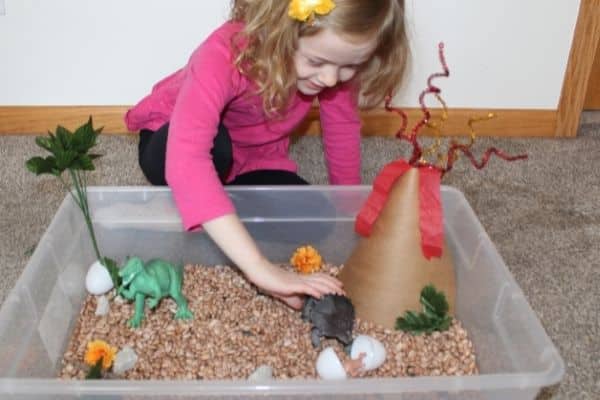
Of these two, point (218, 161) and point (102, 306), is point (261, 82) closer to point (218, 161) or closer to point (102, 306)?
point (218, 161)

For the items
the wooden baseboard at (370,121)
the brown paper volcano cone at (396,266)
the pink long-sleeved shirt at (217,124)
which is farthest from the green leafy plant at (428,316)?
the wooden baseboard at (370,121)

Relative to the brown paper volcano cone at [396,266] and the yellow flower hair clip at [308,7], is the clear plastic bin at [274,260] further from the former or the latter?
the yellow flower hair clip at [308,7]

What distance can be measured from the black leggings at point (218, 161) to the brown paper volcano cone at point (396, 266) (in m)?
0.26

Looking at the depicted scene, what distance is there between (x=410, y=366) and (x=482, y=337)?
0.11 m

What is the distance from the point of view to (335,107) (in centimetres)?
105

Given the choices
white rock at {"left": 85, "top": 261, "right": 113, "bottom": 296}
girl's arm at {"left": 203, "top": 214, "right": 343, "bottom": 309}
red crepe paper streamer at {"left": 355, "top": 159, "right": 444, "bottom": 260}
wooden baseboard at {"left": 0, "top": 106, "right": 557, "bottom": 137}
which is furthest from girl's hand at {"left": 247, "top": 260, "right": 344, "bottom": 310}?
wooden baseboard at {"left": 0, "top": 106, "right": 557, "bottom": 137}

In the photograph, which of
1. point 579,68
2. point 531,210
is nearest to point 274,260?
point 531,210

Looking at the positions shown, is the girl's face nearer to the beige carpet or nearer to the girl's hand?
the girl's hand

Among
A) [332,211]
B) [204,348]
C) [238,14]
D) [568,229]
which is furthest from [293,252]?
[568,229]

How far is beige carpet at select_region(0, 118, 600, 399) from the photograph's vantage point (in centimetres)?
88

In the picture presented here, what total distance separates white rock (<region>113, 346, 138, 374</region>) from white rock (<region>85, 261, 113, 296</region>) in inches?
5.0

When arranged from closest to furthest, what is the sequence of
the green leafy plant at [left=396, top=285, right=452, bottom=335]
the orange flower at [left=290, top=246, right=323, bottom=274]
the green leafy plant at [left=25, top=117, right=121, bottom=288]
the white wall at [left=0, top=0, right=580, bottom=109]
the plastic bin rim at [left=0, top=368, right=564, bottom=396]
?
1. the plastic bin rim at [left=0, top=368, right=564, bottom=396]
2. the green leafy plant at [left=25, top=117, right=121, bottom=288]
3. the green leafy plant at [left=396, top=285, right=452, bottom=335]
4. the orange flower at [left=290, top=246, right=323, bottom=274]
5. the white wall at [left=0, top=0, right=580, bottom=109]

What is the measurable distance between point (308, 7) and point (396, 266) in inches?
13.0

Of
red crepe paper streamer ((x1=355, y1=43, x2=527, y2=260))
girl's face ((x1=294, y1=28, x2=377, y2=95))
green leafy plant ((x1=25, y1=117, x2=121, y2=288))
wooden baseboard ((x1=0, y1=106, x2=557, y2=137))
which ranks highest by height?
girl's face ((x1=294, y1=28, x2=377, y2=95))
